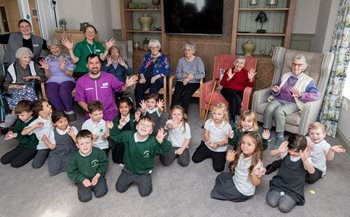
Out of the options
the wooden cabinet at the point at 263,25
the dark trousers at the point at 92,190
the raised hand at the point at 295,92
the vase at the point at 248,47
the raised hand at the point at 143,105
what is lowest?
the dark trousers at the point at 92,190

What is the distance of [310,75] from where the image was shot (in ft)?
11.3

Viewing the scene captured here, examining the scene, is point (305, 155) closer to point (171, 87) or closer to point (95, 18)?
point (171, 87)

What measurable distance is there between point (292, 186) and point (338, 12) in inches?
91.6

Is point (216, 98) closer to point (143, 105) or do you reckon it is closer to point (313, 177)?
point (143, 105)

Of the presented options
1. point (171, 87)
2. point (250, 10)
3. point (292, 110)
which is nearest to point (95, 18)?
point (171, 87)

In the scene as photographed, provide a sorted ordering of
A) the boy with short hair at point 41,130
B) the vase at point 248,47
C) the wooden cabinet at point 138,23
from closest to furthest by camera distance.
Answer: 1. the boy with short hair at point 41,130
2. the vase at point 248,47
3. the wooden cabinet at point 138,23

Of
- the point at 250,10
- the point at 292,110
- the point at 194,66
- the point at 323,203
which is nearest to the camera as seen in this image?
the point at 323,203

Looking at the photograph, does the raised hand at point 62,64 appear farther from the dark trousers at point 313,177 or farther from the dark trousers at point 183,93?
the dark trousers at point 313,177

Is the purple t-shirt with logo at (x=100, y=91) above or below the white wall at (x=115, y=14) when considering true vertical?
below

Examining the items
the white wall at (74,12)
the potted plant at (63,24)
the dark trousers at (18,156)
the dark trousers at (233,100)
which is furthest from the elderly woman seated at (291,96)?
the potted plant at (63,24)

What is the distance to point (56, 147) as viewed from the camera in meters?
2.72

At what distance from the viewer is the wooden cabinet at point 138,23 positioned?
4707 mm

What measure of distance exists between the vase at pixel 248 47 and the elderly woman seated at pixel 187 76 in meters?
0.96

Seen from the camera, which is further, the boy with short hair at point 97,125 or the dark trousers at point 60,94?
the dark trousers at point 60,94
